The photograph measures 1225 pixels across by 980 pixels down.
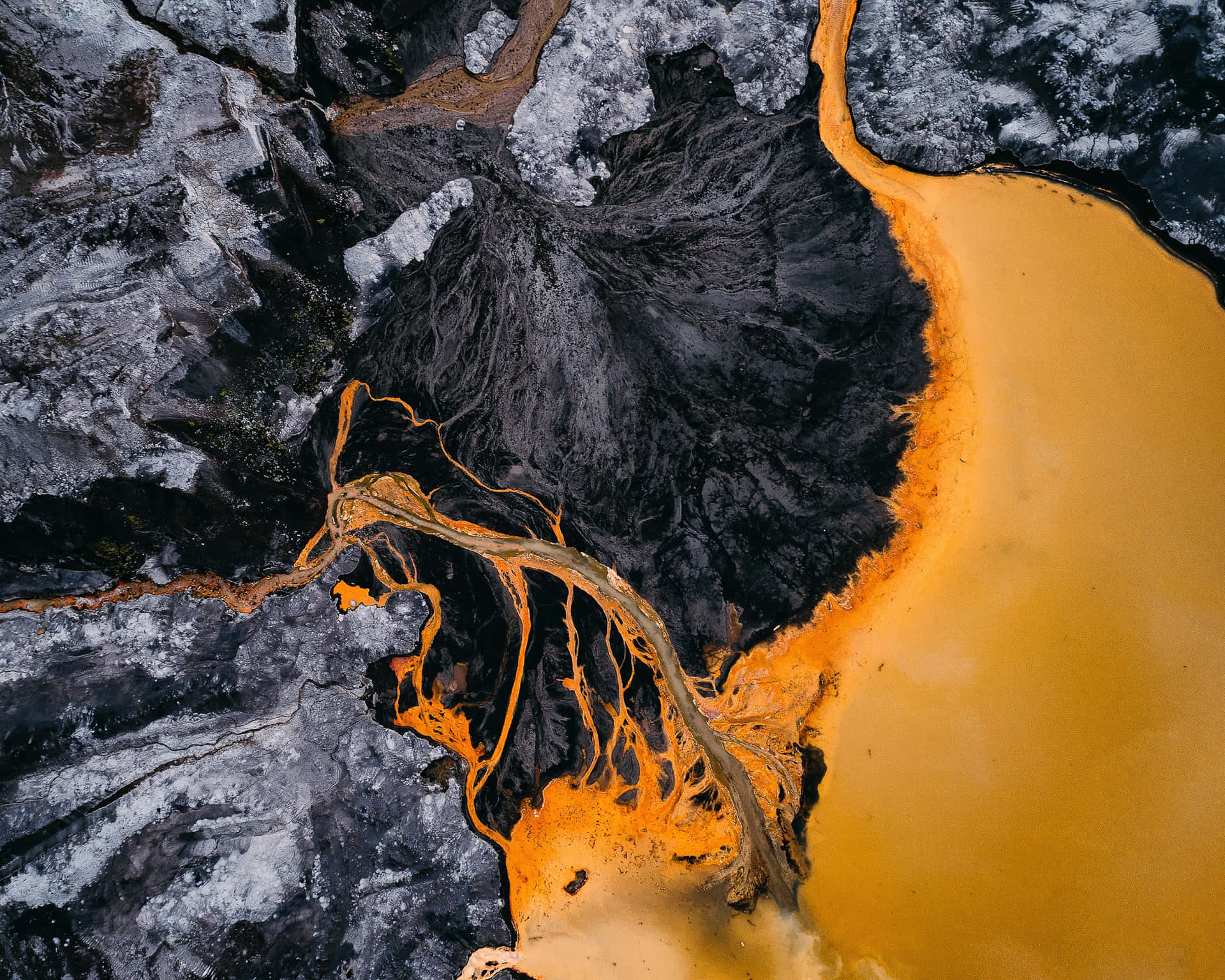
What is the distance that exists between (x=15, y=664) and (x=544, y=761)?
3.78 metres

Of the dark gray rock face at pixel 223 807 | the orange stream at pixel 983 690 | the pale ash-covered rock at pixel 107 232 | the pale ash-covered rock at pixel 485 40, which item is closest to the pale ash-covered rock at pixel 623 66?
the orange stream at pixel 983 690

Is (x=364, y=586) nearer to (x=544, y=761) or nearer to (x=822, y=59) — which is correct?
(x=544, y=761)

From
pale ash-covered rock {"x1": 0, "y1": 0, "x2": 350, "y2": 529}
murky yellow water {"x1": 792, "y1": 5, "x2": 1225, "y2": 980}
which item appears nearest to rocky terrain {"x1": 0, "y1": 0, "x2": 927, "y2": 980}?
pale ash-covered rock {"x1": 0, "y1": 0, "x2": 350, "y2": 529}

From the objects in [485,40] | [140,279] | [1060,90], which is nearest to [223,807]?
[140,279]

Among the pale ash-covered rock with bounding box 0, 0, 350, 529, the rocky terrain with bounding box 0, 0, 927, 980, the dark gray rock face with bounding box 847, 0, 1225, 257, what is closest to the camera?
the pale ash-covered rock with bounding box 0, 0, 350, 529

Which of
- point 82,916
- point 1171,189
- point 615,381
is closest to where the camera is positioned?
point 82,916

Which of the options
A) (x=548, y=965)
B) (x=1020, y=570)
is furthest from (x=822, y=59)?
(x=548, y=965)

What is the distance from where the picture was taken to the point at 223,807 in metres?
4.25

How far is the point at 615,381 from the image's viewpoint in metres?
4.53

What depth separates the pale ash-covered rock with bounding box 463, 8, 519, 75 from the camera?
14.8ft

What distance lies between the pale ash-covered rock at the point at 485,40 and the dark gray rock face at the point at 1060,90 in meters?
2.63

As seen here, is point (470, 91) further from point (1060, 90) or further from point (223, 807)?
point (223, 807)

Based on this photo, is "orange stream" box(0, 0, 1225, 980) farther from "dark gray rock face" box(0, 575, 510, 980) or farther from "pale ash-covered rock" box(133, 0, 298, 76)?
"pale ash-covered rock" box(133, 0, 298, 76)

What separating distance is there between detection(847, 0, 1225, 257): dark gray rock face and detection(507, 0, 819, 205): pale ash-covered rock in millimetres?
556
